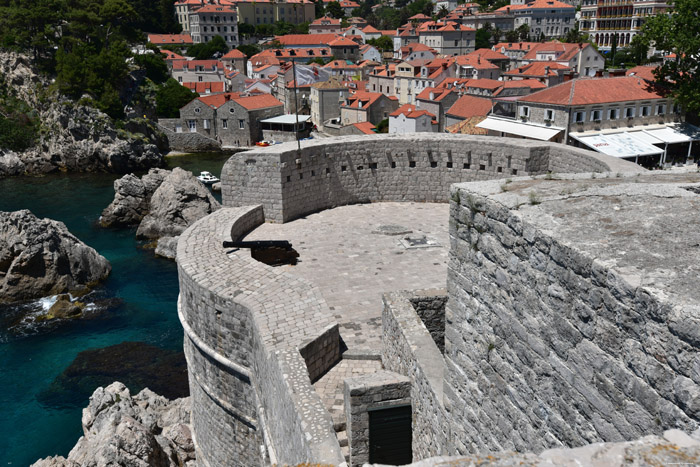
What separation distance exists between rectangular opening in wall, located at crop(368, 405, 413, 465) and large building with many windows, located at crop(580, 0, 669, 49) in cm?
9087

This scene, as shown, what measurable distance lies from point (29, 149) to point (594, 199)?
5532cm

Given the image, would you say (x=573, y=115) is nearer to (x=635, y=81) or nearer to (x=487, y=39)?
(x=635, y=81)

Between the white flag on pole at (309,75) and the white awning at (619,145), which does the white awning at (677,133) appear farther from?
the white flag on pole at (309,75)

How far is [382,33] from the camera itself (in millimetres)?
116562

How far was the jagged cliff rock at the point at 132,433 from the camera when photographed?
12.3 metres

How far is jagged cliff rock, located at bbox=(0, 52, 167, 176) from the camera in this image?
4888 centimetres

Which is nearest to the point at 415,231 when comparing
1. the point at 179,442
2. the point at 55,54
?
the point at 179,442

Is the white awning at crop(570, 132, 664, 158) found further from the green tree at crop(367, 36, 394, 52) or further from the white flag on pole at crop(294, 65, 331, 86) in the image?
the green tree at crop(367, 36, 394, 52)

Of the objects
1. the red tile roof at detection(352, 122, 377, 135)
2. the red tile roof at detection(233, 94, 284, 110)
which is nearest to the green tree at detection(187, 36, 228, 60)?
the red tile roof at detection(233, 94, 284, 110)

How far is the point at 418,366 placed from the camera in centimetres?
637

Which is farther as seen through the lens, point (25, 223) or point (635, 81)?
point (635, 81)

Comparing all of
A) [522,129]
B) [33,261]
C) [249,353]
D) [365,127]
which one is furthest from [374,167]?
[365,127]

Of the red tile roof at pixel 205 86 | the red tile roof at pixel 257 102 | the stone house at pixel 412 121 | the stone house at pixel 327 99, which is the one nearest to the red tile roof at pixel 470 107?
the stone house at pixel 412 121

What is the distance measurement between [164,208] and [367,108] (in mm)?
30397
